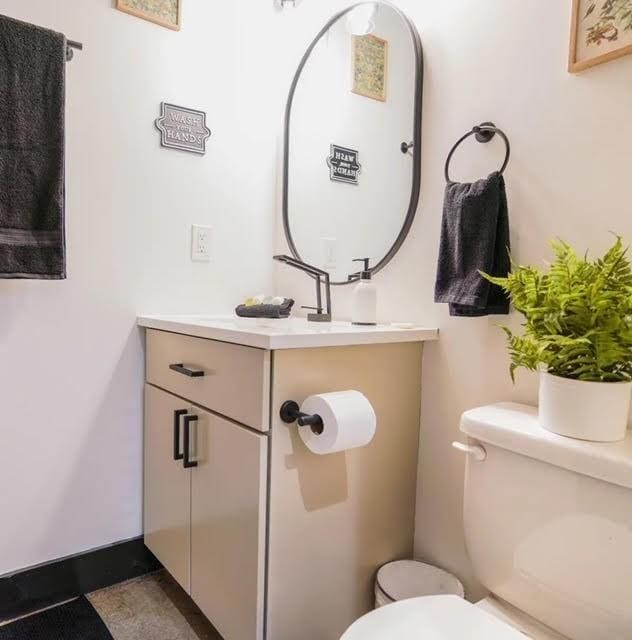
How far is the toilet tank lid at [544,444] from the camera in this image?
726 mm

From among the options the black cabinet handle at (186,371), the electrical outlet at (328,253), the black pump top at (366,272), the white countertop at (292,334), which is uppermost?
the electrical outlet at (328,253)

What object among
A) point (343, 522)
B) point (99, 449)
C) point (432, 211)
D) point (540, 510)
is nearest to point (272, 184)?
point (432, 211)

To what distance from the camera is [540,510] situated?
0.82 m

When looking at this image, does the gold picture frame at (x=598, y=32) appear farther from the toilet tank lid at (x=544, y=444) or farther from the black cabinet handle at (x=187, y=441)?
the black cabinet handle at (x=187, y=441)

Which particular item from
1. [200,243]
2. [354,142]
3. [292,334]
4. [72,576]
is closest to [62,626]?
Answer: [72,576]

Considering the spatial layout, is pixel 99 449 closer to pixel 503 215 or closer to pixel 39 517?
pixel 39 517

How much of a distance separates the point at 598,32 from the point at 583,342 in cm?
62

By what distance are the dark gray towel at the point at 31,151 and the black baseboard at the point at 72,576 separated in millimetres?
844

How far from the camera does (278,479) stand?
0.98 metres

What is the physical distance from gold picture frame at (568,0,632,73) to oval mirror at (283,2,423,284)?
1.32ft

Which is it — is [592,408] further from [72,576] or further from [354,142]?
[72,576]

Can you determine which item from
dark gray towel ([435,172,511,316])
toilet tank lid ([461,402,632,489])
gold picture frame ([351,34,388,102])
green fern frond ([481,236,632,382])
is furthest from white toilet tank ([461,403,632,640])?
gold picture frame ([351,34,388,102])

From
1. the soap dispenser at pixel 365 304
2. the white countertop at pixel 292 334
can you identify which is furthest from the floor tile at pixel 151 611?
the soap dispenser at pixel 365 304

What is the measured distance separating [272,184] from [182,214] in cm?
38
